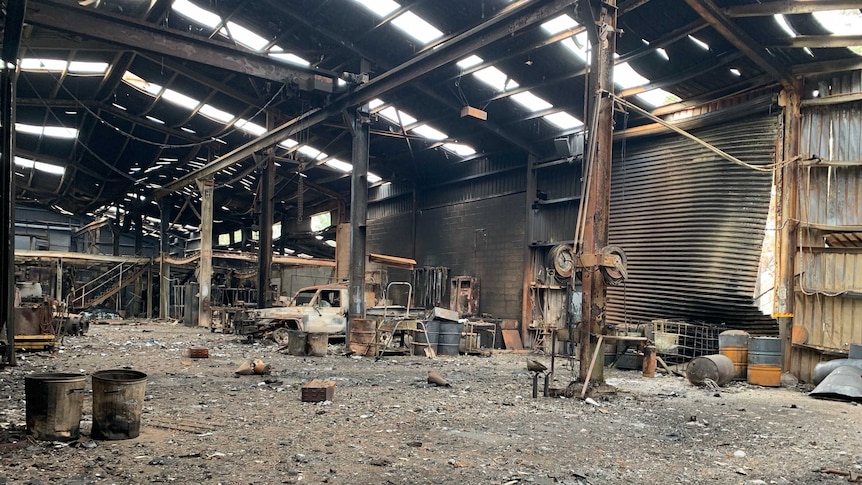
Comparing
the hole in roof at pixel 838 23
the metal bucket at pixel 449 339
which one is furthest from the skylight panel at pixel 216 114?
the hole in roof at pixel 838 23

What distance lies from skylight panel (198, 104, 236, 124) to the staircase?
11.1 meters

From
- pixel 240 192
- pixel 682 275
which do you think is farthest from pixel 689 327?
pixel 240 192

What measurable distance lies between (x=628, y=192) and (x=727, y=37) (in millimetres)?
4506

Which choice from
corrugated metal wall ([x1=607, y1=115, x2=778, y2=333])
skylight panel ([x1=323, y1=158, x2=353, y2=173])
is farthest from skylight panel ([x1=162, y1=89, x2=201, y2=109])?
corrugated metal wall ([x1=607, y1=115, x2=778, y2=333])

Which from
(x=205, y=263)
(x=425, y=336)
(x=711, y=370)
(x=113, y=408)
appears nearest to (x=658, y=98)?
(x=711, y=370)

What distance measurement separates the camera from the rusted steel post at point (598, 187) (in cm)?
Answer: 802

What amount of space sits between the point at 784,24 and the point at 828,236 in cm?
365

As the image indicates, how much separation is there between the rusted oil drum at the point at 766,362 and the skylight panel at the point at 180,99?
49.0ft

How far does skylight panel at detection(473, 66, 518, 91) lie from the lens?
1273 centimetres

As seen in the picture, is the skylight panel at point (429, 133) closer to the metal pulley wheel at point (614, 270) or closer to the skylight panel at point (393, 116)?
the skylight panel at point (393, 116)

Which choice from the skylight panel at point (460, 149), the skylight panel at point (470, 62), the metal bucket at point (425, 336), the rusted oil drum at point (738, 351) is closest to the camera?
the rusted oil drum at point (738, 351)

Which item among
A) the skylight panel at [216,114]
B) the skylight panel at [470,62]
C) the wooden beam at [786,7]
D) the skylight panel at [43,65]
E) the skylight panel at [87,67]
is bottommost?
the wooden beam at [786,7]

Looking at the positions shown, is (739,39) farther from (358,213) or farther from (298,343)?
(298,343)

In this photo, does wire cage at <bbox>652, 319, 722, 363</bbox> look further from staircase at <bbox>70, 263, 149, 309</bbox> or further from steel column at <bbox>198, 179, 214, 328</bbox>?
staircase at <bbox>70, 263, 149, 309</bbox>
